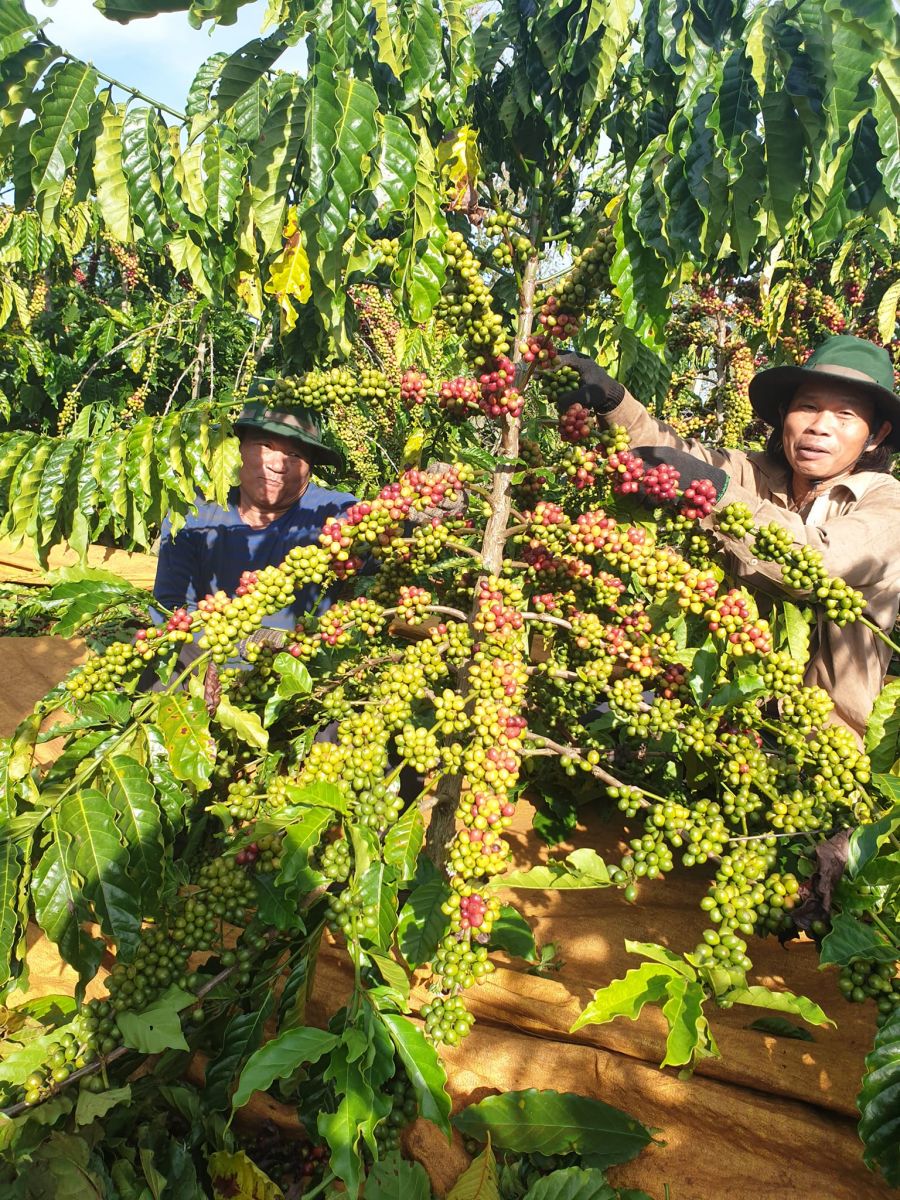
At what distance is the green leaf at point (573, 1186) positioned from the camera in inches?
66.4

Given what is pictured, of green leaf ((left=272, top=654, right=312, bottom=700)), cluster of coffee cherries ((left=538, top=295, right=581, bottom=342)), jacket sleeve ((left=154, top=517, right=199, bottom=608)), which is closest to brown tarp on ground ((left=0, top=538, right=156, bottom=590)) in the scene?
jacket sleeve ((left=154, top=517, right=199, bottom=608))

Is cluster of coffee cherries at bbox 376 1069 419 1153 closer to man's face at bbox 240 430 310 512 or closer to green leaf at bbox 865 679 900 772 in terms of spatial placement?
green leaf at bbox 865 679 900 772

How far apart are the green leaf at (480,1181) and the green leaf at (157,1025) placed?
805mm

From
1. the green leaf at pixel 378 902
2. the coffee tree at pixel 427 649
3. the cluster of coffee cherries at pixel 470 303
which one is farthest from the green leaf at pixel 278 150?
the green leaf at pixel 378 902

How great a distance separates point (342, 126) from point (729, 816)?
1.96m

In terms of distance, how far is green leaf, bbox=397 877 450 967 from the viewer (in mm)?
1882

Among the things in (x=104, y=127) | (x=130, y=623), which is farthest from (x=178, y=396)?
(x=104, y=127)

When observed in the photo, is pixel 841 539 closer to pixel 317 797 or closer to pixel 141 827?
pixel 317 797

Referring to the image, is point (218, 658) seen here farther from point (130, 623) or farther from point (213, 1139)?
point (130, 623)

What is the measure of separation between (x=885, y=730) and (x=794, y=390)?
1.60 metres

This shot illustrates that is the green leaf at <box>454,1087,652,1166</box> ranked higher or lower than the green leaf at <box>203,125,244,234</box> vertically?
lower

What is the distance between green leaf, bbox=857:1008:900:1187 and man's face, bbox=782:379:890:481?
2.02m

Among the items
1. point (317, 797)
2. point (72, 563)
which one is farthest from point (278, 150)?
point (72, 563)

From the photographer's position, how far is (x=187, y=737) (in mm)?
1813
